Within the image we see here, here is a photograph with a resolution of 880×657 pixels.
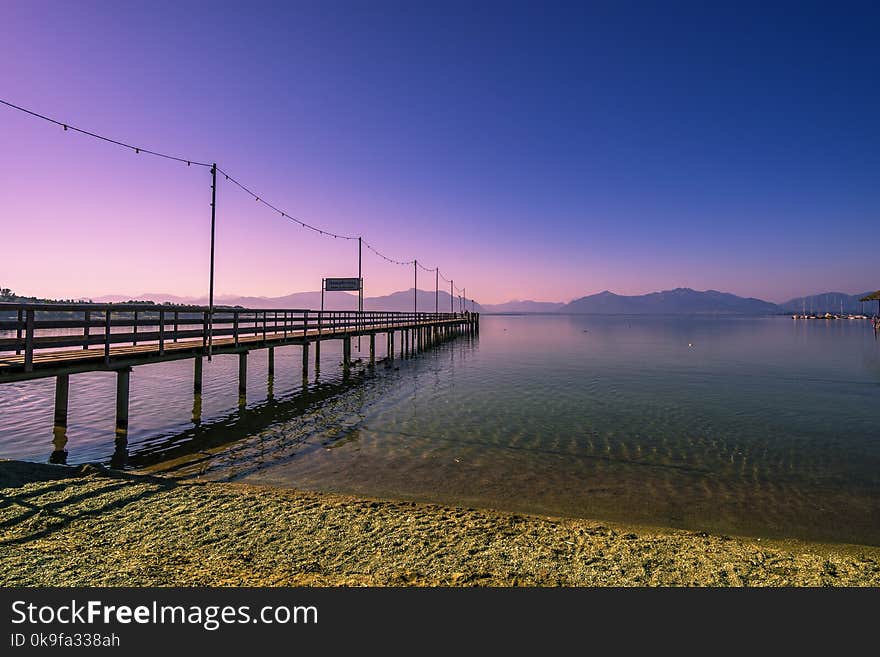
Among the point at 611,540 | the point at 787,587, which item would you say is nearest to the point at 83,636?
the point at 611,540

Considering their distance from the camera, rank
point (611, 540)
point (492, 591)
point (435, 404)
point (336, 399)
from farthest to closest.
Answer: point (336, 399)
point (435, 404)
point (611, 540)
point (492, 591)

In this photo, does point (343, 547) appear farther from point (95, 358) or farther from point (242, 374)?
point (242, 374)

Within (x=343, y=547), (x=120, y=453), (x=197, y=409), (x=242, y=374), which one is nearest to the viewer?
(x=343, y=547)

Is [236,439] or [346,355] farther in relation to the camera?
[346,355]

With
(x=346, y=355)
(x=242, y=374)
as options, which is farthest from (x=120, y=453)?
(x=346, y=355)

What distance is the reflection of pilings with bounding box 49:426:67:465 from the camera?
432 inches

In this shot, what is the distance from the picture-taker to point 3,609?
4.11 metres

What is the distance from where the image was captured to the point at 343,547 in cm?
572

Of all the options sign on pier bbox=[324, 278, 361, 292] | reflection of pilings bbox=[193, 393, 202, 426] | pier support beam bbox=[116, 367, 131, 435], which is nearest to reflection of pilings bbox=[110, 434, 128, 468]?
pier support beam bbox=[116, 367, 131, 435]

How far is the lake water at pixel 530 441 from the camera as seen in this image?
8.62m

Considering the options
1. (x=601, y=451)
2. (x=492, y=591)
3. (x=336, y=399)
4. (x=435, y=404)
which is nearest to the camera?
(x=492, y=591)

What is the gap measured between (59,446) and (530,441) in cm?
1241

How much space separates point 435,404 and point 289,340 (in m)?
8.67

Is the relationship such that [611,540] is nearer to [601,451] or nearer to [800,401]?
[601,451]
